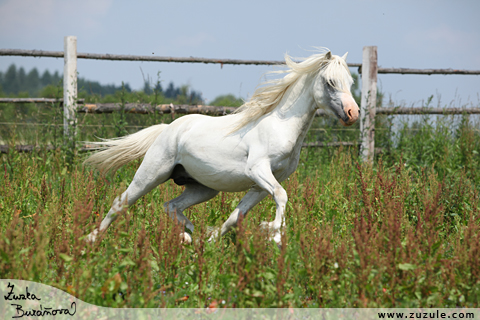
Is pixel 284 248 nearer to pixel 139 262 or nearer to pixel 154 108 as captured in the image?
pixel 139 262

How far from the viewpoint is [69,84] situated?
739cm

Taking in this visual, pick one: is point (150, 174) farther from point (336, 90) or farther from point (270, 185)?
point (336, 90)

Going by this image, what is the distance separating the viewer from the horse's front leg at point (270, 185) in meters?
3.19

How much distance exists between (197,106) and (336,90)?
4.65 m

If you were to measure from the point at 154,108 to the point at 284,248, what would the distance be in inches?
216

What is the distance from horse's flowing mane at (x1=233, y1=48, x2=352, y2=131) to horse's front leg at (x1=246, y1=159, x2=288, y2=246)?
1.49 ft

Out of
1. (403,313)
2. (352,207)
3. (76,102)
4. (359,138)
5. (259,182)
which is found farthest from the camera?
(359,138)

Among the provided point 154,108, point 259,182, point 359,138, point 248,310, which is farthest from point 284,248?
point 359,138

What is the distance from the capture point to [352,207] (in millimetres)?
4629

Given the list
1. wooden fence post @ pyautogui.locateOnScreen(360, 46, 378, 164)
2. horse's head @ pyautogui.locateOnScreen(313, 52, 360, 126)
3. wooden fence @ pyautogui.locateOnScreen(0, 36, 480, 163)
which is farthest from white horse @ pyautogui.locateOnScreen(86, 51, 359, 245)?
wooden fence post @ pyautogui.locateOnScreen(360, 46, 378, 164)

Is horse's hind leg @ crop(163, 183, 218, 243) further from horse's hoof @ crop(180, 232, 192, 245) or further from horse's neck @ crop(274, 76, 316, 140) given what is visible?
horse's neck @ crop(274, 76, 316, 140)

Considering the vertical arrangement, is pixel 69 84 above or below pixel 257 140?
above
